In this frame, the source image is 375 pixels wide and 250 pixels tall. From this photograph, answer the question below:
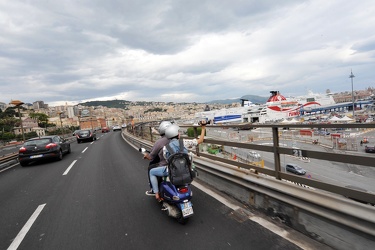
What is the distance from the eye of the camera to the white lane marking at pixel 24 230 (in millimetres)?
3320

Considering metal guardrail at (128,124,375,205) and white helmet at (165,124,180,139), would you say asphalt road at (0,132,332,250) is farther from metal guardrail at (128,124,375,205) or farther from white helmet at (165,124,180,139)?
white helmet at (165,124,180,139)

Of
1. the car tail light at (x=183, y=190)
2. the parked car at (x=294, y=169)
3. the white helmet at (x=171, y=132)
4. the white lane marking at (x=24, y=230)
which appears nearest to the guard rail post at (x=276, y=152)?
the parked car at (x=294, y=169)

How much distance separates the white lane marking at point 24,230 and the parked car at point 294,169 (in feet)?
14.1

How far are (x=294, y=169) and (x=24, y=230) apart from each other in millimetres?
4613

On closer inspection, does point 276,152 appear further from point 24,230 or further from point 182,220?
point 24,230

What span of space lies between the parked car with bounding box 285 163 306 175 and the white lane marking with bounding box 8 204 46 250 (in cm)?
428

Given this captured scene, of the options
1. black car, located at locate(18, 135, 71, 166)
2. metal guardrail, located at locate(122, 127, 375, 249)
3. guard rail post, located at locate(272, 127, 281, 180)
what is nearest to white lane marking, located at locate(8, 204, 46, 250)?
metal guardrail, located at locate(122, 127, 375, 249)

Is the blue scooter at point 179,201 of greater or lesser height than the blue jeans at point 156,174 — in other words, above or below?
below

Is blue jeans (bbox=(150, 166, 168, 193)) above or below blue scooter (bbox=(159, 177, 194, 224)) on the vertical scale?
above

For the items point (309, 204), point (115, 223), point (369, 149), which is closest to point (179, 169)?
point (115, 223)

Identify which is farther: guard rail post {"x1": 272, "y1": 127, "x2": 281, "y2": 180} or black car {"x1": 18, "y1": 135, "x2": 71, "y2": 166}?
black car {"x1": 18, "y1": 135, "x2": 71, "y2": 166}

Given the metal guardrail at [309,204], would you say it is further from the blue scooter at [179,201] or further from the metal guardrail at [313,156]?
the blue scooter at [179,201]

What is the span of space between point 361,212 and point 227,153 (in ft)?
10.0

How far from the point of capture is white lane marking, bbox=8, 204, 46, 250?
10.9ft
